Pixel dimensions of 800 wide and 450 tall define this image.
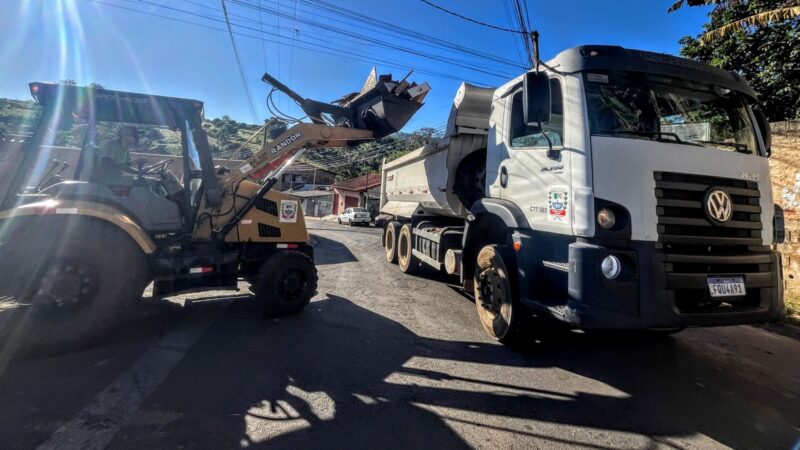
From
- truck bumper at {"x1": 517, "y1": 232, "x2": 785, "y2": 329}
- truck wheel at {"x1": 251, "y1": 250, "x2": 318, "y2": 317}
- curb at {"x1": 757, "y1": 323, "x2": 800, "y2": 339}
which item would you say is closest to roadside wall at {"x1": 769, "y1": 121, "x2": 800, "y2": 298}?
curb at {"x1": 757, "y1": 323, "x2": 800, "y2": 339}

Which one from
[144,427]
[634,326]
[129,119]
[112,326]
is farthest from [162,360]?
[634,326]

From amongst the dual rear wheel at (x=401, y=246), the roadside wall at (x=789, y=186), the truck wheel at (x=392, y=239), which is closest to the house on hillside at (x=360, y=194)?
the truck wheel at (x=392, y=239)

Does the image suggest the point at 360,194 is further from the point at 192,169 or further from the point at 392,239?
the point at 192,169

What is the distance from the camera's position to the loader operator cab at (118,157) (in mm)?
4137

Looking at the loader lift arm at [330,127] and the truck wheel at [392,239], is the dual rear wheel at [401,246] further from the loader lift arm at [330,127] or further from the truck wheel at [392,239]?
the loader lift arm at [330,127]

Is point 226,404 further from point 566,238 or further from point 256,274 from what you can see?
point 566,238

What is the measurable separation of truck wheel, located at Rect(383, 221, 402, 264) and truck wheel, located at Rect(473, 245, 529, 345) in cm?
495

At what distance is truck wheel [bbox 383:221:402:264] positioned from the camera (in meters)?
9.71

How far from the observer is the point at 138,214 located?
4.47 meters

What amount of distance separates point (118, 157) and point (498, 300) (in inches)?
191

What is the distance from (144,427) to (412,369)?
2.20m

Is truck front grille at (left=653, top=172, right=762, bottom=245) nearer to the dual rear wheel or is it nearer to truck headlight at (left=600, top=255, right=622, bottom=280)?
truck headlight at (left=600, top=255, right=622, bottom=280)

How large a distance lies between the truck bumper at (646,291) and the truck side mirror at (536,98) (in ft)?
4.12

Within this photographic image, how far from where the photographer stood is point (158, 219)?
15.1 ft
